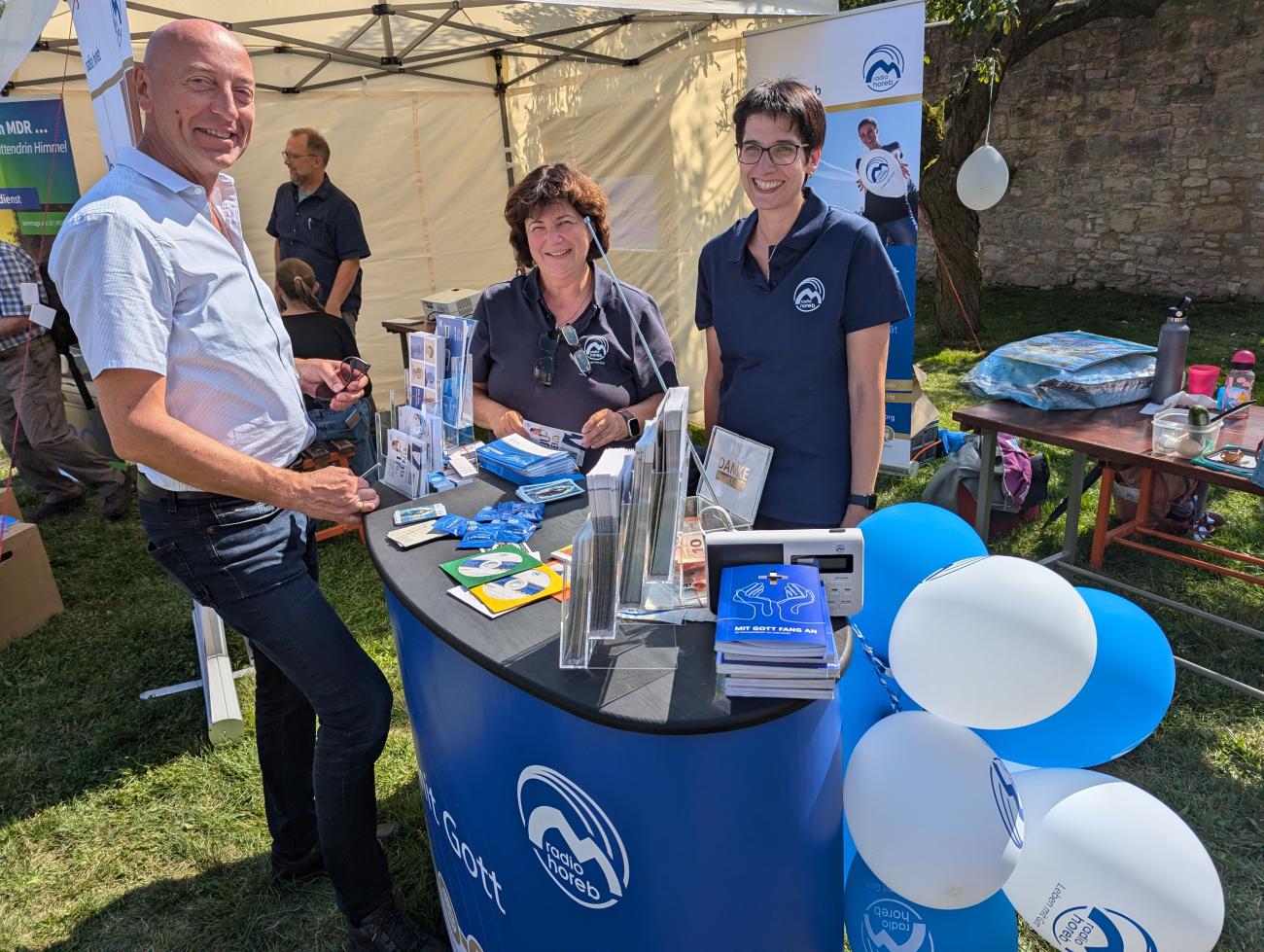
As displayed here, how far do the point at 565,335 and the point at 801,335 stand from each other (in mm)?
652

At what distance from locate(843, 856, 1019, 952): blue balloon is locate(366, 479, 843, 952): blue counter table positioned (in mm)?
126

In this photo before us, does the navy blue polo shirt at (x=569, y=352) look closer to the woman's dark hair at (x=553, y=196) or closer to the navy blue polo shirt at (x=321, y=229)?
the woman's dark hair at (x=553, y=196)

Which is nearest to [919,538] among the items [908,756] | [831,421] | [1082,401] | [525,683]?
[831,421]

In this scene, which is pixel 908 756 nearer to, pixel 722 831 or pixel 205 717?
pixel 722 831

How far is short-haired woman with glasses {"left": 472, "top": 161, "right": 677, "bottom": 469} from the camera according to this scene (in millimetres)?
2111

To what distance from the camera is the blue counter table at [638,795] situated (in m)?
1.09

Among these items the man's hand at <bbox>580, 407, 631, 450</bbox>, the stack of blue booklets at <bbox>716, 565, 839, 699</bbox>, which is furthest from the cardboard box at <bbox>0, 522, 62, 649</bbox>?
the stack of blue booklets at <bbox>716, 565, 839, 699</bbox>

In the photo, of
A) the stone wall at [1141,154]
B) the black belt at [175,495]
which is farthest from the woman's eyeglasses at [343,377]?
the stone wall at [1141,154]

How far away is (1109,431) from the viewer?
9.29 feet

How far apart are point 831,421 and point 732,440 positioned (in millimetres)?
249

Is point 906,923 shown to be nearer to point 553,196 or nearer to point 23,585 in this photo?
point 553,196

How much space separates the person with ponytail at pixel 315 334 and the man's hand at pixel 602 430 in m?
2.08

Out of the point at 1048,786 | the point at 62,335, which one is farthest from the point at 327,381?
the point at 62,335

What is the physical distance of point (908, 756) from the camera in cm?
128
